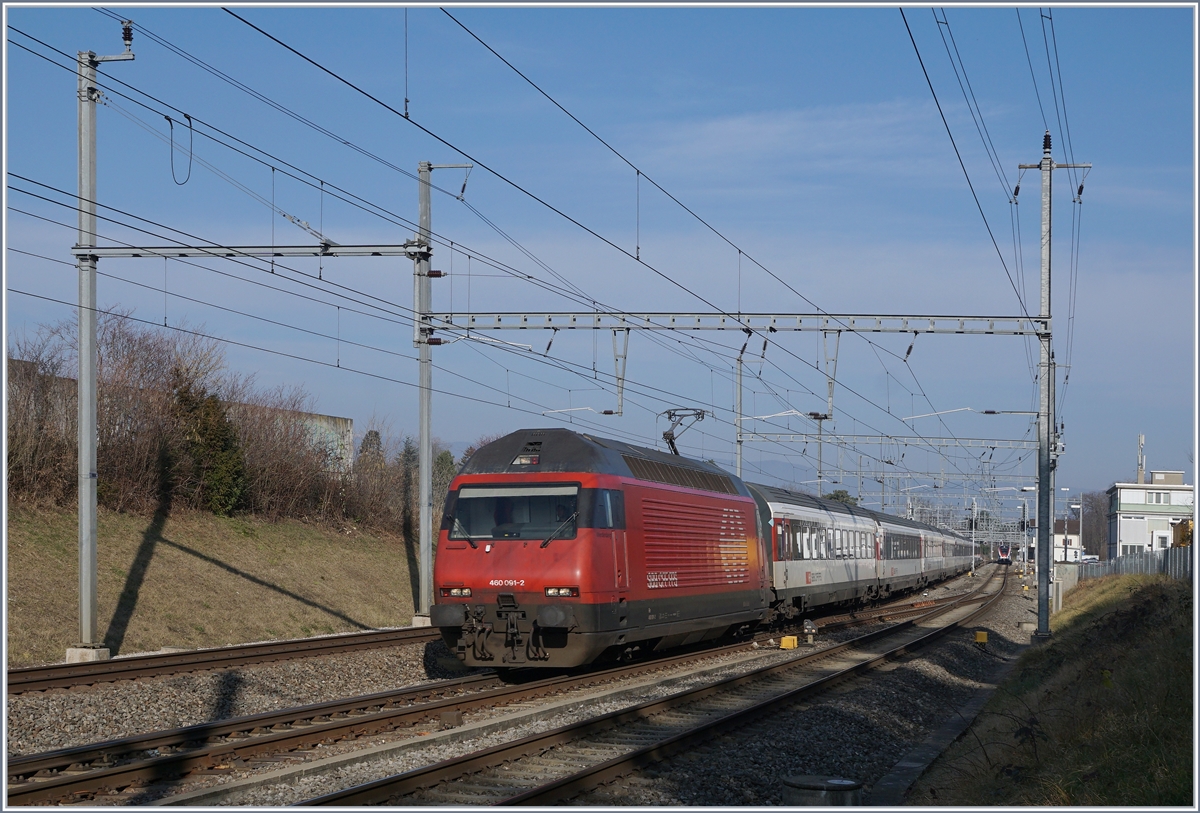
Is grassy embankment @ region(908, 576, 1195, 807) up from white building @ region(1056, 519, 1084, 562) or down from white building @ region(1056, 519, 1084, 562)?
up

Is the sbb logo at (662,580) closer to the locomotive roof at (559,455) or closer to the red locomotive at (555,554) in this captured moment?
the red locomotive at (555,554)

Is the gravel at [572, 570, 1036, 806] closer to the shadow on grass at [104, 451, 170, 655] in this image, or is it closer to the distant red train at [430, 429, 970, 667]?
the distant red train at [430, 429, 970, 667]

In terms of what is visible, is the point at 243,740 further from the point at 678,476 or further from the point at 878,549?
the point at 878,549

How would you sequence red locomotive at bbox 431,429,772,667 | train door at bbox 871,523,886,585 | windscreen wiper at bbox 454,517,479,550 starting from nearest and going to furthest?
red locomotive at bbox 431,429,772,667 → windscreen wiper at bbox 454,517,479,550 → train door at bbox 871,523,886,585

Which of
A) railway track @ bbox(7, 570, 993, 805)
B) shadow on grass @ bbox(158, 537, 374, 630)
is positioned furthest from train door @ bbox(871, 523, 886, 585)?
railway track @ bbox(7, 570, 993, 805)

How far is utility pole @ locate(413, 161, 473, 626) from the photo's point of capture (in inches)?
993

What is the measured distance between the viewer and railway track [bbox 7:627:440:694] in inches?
611

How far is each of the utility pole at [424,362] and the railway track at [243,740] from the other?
345 inches

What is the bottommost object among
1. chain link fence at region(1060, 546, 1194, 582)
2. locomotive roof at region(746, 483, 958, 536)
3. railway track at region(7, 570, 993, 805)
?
chain link fence at region(1060, 546, 1194, 582)

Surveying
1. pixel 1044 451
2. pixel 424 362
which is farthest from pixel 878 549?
pixel 424 362

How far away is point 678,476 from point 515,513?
4676 millimetres

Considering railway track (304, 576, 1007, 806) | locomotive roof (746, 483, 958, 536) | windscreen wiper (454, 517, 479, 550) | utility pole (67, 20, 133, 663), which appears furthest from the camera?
locomotive roof (746, 483, 958, 536)

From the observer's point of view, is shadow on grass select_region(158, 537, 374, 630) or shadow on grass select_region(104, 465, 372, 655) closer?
shadow on grass select_region(104, 465, 372, 655)

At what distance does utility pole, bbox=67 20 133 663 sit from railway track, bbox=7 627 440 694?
83 centimetres
